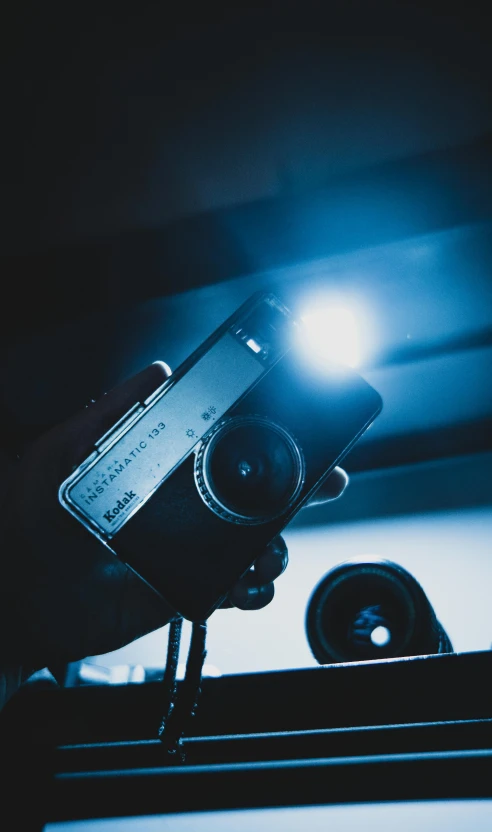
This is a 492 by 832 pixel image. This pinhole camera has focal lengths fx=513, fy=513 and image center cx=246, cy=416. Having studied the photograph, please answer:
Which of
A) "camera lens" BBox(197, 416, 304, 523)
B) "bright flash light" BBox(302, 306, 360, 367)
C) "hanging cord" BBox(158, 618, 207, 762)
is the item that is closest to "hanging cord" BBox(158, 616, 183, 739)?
"hanging cord" BBox(158, 618, 207, 762)

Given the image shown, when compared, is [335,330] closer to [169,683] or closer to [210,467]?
[210,467]

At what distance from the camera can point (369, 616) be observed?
504mm

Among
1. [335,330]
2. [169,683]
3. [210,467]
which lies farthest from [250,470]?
[335,330]

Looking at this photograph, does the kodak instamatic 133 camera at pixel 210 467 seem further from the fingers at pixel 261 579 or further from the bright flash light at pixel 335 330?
the bright flash light at pixel 335 330

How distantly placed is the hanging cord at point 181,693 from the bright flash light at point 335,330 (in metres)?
0.37

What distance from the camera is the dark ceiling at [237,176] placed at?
0.53 metres

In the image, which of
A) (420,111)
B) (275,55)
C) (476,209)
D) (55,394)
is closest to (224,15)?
(275,55)

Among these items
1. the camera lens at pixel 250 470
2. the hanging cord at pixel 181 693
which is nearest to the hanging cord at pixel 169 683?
the hanging cord at pixel 181 693

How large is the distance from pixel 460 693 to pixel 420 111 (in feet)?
1.89

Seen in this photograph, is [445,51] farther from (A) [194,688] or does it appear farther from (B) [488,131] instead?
(A) [194,688]

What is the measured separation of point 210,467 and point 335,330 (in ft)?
1.02

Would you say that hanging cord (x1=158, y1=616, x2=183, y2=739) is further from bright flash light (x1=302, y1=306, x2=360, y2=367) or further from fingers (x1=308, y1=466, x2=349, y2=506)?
bright flash light (x1=302, y1=306, x2=360, y2=367)

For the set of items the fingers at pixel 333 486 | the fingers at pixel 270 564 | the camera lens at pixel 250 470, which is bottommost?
the fingers at pixel 270 564

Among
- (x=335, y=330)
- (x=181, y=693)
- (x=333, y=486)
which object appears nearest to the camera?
(x=181, y=693)
